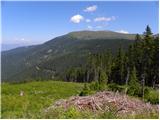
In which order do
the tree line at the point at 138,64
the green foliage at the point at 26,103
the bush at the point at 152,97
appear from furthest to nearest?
1. the tree line at the point at 138,64
2. the bush at the point at 152,97
3. the green foliage at the point at 26,103

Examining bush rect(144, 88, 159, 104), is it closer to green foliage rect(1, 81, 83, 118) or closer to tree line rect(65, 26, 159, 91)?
green foliage rect(1, 81, 83, 118)

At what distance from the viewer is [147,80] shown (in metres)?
69.8

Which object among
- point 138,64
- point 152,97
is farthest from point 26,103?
point 138,64

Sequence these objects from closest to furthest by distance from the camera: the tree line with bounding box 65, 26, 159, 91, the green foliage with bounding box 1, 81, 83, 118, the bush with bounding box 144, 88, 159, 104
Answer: the green foliage with bounding box 1, 81, 83, 118
the bush with bounding box 144, 88, 159, 104
the tree line with bounding box 65, 26, 159, 91

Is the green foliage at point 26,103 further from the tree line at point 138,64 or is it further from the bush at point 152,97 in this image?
the tree line at point 138,64

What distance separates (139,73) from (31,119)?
63082mm

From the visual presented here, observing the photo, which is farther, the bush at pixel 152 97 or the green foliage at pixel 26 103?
the bush at pixel 152 97

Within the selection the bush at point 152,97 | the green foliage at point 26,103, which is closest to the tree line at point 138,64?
the green foliage at point 26,103

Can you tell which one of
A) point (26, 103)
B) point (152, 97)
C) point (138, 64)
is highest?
point (138, 64)

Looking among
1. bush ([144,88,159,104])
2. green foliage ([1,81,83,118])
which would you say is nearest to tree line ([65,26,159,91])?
green foliage ([1,81,83,118])

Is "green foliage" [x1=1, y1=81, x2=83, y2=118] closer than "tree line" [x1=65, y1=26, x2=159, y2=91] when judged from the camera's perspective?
Yes

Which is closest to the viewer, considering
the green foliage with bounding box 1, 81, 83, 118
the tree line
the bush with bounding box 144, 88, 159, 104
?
the green foliage with bounding box 1, 81, 83, 118

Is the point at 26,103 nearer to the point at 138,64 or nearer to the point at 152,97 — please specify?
the point at 152,97

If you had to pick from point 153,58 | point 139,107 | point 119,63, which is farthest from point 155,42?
point 139,107
